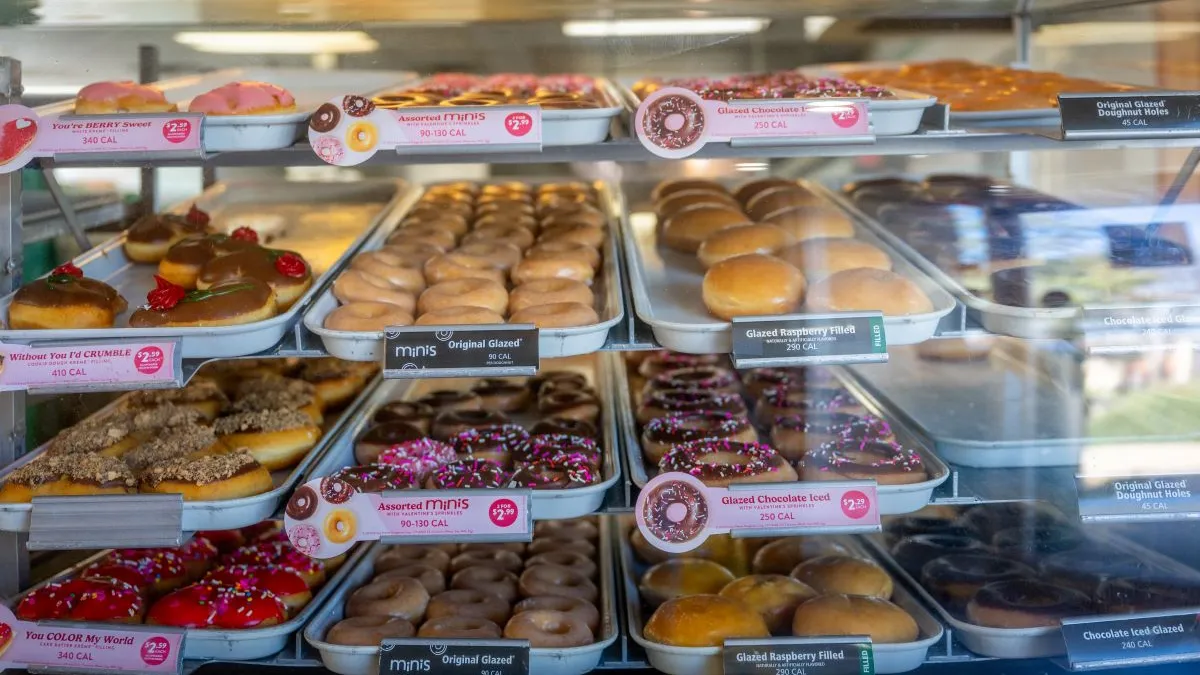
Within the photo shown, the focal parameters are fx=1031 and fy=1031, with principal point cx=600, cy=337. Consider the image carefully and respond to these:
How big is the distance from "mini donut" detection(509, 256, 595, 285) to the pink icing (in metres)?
0.72

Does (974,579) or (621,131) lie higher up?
(621,131)

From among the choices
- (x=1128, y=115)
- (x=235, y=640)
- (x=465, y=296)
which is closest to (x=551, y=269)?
(x=465, y=296)

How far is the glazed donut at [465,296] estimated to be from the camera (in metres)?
2.50

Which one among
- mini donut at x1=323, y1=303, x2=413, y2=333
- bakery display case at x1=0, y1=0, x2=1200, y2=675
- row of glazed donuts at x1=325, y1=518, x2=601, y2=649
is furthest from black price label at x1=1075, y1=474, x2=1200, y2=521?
mini donut at x1=323, y1=303, x2=413, y2=333

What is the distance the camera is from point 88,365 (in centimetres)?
218

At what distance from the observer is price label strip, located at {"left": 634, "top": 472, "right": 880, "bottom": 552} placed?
224 centimetres

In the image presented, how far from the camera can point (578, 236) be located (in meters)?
3.00

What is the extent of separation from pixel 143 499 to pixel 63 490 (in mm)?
218

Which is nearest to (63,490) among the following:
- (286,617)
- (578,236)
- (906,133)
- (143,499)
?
(143,499)

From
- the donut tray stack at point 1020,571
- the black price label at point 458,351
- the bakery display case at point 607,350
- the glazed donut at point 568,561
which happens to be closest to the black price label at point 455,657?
the bakery display case at point 607,350

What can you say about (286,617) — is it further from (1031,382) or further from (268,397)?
(1031,382)

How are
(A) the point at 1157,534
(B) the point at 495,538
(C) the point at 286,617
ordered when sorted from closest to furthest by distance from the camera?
(B) the point at 495,538
(C) the point at 286,617
(A) the point at 1157,534

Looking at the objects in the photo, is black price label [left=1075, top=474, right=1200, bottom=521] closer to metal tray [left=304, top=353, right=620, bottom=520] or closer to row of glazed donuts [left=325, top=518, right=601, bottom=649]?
metal tray [left=304, top=353, right=620, bottom=520]

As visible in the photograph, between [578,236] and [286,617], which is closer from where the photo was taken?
[286,617]
